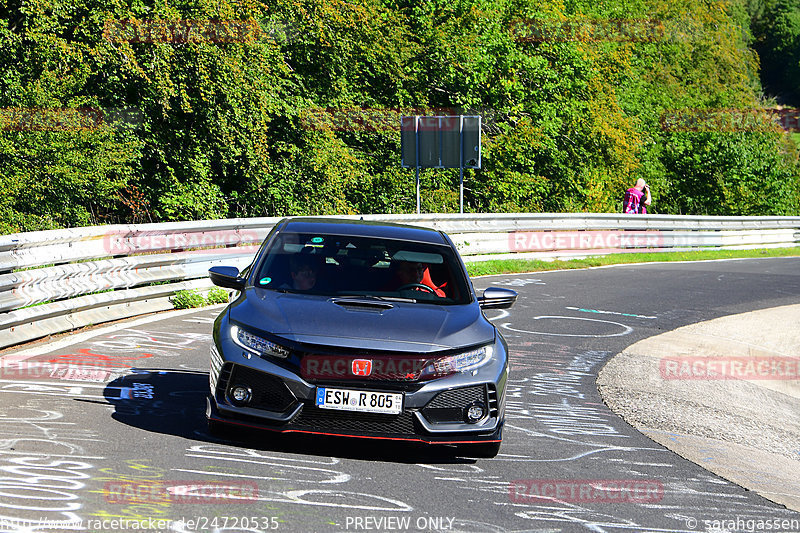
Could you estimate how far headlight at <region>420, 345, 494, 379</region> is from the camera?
19.6 feet

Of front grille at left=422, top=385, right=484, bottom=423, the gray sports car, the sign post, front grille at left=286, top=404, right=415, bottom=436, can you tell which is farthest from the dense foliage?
front grille at left=422, top=385, right=484, bottom=423

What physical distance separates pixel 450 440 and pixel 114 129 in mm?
20914

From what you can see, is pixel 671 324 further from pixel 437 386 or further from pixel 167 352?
pixel 437 386

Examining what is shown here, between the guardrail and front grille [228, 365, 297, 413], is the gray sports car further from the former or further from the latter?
the guardrail

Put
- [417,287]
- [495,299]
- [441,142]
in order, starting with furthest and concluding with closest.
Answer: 1. [441,142]
2. [495,299]
3. [417,287]

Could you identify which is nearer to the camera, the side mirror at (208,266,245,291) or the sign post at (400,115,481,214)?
the side mirror at (208,266,245,291)

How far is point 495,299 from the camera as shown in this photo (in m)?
7.30

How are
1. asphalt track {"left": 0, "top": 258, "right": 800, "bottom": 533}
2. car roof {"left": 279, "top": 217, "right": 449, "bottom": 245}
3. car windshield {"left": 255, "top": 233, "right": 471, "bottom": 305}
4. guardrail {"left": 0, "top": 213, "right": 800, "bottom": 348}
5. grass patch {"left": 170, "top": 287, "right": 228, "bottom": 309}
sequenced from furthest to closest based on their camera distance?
grass patch {"left": 170, "top": 287, "right": 228, "bottom": 309} < guardrail {"left": 0, "top": 213, "right": 800, "bottom": 348} < car roof {"left": 279, "top": 217, "right": 449, "bottom": 245} < car windshield {"left": 255, "top": 233, "right": 471, "bottom": 305} < asphalt track {"left": 0, "top": 258, "right": 800, "bottom": 533}

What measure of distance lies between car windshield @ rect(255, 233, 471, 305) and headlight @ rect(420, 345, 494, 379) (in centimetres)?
72

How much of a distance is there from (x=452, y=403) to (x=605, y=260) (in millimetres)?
19994

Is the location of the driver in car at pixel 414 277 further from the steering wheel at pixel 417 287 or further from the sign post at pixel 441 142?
the sign post at pixel 441 142

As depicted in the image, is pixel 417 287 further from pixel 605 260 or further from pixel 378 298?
pixel 605 260

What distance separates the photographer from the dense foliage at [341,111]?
23578 millimetres

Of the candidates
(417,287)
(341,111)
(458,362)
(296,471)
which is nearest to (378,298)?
(417,287)
